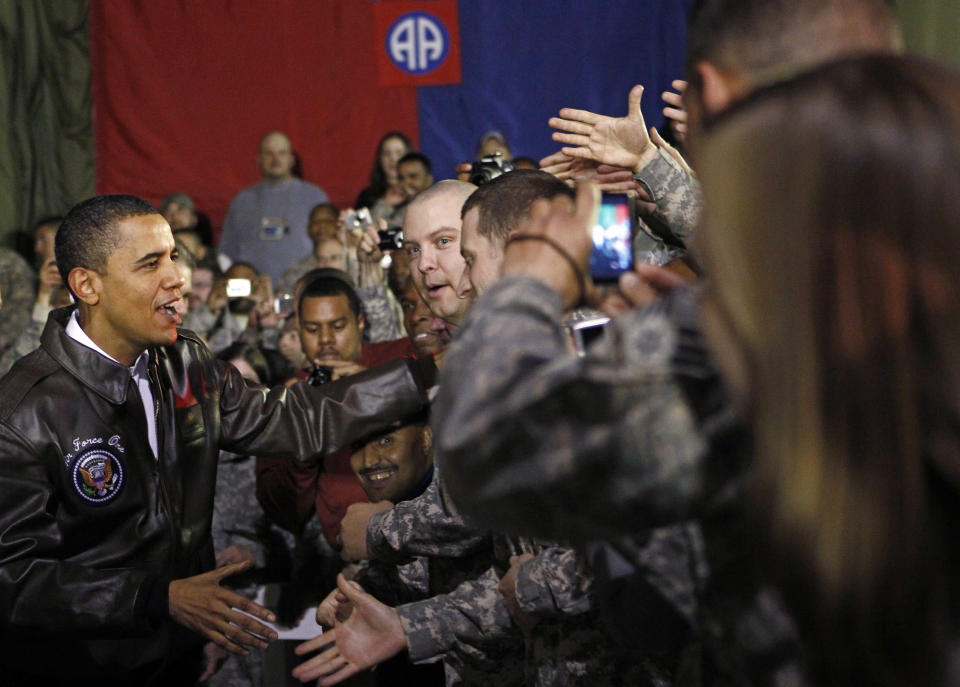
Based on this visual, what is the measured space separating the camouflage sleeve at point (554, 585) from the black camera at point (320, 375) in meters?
1.67

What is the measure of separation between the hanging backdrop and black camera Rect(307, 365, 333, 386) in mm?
5930

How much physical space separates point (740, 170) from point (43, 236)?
6397mm

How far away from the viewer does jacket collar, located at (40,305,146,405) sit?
9.33ft

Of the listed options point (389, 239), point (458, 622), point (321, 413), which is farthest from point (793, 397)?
point (389, 239)

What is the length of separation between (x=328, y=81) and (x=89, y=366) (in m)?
6.99

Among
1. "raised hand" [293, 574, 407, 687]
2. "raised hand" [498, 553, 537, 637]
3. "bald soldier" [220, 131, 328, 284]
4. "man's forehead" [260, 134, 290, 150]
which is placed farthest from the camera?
"man's forehead" [260, 134, 290, 150]

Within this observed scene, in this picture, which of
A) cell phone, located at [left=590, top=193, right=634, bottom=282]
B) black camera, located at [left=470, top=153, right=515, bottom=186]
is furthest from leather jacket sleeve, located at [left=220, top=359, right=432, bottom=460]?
cell phone, located at [left=590, top=193, right=634, bottom=282]

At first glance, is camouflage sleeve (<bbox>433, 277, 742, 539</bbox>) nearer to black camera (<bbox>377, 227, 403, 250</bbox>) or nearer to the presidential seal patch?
the presidential seal patch

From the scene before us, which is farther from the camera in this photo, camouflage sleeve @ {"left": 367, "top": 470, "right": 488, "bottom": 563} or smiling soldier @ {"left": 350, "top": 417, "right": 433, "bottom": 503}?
smiling soldier @ {"left": 350, "top": 417, "right": 433, "bottom": 503}

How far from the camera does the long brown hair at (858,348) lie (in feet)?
3.21

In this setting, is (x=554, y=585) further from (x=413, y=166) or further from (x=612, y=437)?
(x=413, y=166)

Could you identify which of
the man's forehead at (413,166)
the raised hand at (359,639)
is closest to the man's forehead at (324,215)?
the man's forehead at (413,166)

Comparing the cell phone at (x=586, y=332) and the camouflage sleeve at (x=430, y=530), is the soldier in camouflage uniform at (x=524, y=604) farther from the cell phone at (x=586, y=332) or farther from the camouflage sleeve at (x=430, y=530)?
the cell phone at (x=586, y=332)

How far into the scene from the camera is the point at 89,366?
2857 mm
